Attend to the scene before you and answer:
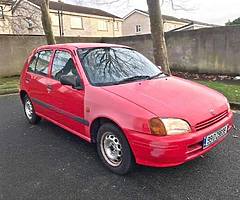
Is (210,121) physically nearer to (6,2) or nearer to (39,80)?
(39,80)

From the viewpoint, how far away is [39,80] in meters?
4.99

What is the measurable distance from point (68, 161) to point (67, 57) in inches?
64.8

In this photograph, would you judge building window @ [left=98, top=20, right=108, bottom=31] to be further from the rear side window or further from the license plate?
the license plate

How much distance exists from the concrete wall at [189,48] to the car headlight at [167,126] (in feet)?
29.9

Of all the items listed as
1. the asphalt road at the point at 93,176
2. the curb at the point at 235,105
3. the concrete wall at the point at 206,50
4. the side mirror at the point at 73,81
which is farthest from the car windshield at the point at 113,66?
the concrete wall at the point at 206,50

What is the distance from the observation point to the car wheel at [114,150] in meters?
3.29

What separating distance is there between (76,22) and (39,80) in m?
31.5

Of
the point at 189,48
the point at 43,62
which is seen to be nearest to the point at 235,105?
the point at 43,62

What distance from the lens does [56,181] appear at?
3.37m

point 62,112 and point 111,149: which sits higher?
point 62,112

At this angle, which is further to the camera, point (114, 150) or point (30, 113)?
point (30, 113)

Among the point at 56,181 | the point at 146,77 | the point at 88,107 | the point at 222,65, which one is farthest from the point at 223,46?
the point at 56,181

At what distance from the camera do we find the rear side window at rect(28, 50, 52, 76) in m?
4.90

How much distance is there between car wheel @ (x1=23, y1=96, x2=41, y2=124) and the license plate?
3661 mm
